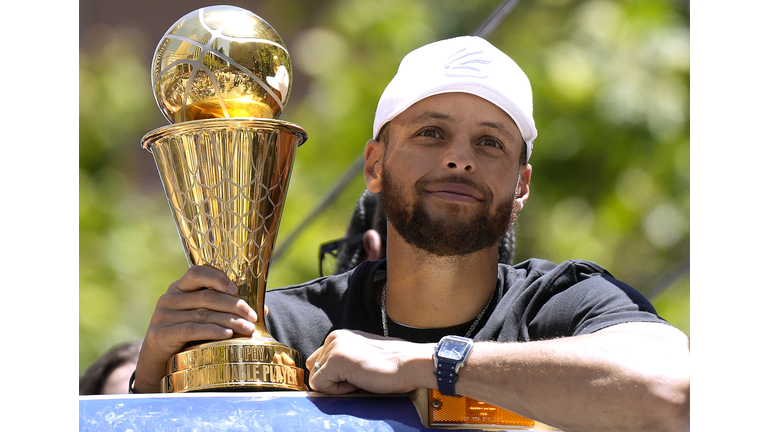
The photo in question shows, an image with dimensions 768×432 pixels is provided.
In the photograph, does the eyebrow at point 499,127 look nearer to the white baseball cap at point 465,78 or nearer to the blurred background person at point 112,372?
the white baseball cap at point 465,78

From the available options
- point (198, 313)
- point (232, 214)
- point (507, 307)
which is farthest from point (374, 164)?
point (198, 313)

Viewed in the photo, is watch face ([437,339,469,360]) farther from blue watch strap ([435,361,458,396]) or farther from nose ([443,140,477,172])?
nose ([443,140,477,172])

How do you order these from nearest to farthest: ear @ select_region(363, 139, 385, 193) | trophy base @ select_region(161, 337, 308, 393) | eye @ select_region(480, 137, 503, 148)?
trophy base @ select_region(161, 337, 308, 393), eye @ select_region(480, 137, 503, 148), ear @ select_region(363, 139, 385, 193)

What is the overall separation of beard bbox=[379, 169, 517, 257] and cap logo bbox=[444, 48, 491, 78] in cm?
29

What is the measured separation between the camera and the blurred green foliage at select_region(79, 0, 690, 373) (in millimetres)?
8352

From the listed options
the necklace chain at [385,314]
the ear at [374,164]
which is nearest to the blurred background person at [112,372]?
the necklace chain at [385,314]

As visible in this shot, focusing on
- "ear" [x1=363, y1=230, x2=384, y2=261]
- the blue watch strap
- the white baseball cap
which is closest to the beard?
the white baseball cap

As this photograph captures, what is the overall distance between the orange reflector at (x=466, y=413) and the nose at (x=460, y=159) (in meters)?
0.68

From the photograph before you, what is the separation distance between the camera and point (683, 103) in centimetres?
859

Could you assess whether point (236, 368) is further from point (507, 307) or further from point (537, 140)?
point (537, 140)

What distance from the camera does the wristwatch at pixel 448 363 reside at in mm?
1737

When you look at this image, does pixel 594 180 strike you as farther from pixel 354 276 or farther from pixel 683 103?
pixel 354 276

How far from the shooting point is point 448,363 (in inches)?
68.8

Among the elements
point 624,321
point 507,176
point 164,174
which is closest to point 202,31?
point 164,174
